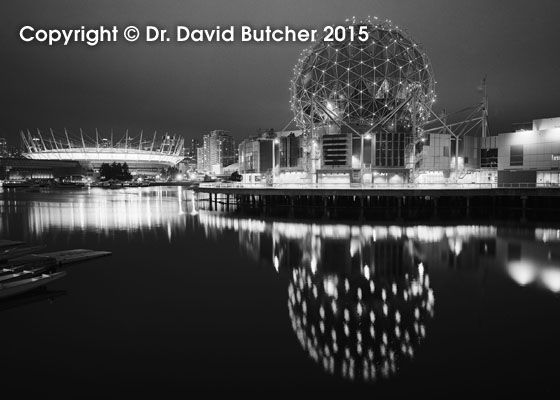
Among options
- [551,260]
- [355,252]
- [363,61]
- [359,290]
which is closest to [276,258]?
[355,252]

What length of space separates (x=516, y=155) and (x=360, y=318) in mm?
41668

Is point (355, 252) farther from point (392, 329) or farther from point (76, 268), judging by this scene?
point (76, 268)

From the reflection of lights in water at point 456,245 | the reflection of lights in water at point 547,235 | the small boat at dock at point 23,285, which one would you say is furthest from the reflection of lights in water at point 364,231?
the small boat at dock at point 23,285

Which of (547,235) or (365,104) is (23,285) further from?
(365,104)

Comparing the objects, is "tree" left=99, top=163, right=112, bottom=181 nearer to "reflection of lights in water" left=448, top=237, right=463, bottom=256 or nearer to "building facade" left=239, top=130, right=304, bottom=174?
"building facade" left=239, top=130, right=304, bottom=174

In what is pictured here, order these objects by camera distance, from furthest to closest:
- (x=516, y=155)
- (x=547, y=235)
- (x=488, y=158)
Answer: (x=488, y=158) → (x=516, y=155) → (x=547, y=235)

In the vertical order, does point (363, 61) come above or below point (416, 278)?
above

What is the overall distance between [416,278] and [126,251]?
14697 millimetres

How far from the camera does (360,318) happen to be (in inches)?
437

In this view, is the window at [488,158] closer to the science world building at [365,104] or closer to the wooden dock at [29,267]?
the science world building at [365,104]

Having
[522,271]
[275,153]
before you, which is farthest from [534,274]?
[275,153]

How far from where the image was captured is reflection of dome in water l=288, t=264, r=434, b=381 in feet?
29.1

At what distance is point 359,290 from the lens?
13.8 meters

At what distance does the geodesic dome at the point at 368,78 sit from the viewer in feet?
147
